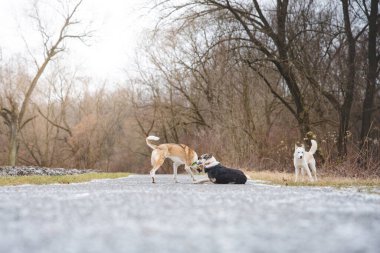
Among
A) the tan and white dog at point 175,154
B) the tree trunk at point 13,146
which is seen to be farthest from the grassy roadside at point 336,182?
the tree trunk at point 13,146

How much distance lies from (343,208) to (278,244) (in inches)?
71.5

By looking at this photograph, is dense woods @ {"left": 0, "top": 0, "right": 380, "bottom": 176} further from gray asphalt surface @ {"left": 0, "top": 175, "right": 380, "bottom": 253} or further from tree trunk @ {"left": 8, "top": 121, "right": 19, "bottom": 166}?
gray asphalt surface @ {"left": 0, "top": 175, "right": 380, "bottom": 253}

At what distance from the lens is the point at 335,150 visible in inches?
A: 674

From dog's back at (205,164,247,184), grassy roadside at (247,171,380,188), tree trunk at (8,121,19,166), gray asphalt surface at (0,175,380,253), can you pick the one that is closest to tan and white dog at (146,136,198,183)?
dog's back at (205,164,247,184)

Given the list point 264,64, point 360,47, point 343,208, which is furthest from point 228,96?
point 343,208

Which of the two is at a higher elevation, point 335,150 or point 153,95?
point 153,95

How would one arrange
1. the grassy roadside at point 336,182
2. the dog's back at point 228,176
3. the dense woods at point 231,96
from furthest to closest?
the dense woods at point 231,96 → the dog's back at point 228,176 → the grassy roadside at point 336,182

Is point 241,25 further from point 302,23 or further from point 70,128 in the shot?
point 70,128

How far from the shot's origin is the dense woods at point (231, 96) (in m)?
16.5

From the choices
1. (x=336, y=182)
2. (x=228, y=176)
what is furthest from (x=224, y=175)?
(x=336, y=182)

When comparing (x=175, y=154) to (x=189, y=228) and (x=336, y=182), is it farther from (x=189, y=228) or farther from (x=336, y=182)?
(x=189, y=228)

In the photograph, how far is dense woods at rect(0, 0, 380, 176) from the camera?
16.5 metres

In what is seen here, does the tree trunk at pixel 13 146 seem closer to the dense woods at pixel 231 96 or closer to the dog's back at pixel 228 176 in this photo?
the dense woods at pixel 231 96

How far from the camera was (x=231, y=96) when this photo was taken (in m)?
21.3
